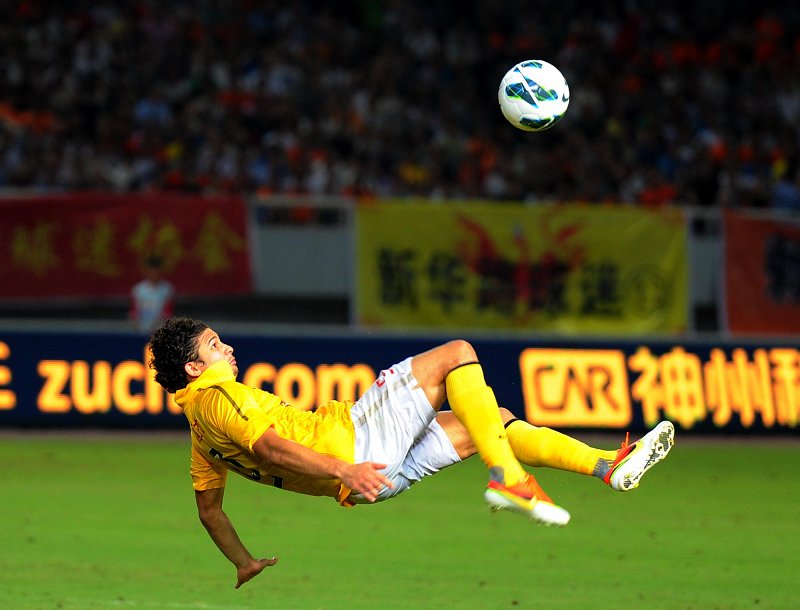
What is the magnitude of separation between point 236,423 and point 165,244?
1173cm

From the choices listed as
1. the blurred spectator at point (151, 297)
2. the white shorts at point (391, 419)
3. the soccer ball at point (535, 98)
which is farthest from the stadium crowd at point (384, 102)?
the white shorts at point (391, 419)

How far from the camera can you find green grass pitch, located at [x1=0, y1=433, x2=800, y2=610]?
8477 millimetres

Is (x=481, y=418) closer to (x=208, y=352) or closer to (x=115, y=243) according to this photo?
(x=208, y=352)

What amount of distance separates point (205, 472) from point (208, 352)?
693mm

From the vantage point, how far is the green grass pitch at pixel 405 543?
8.48m

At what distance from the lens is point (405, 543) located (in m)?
10.5

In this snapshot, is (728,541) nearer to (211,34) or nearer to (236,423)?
(236,423)

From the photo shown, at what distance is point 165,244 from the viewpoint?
18.4 metres

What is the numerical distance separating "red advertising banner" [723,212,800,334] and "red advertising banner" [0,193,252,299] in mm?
6621

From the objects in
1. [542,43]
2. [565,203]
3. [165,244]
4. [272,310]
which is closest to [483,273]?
[565,203]

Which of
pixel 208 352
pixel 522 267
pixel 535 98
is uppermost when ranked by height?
pixel 535 98

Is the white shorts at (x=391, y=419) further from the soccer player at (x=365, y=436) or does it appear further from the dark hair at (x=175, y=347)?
the dark hair at (x=175, y=347)

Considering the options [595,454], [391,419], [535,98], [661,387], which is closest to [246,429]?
[391,419]

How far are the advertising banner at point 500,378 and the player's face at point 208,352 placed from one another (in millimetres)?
9278
